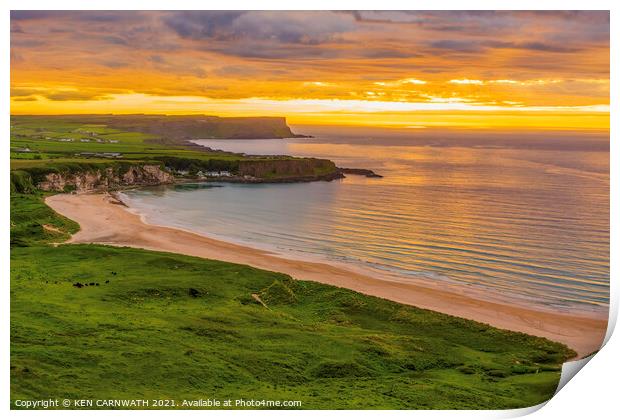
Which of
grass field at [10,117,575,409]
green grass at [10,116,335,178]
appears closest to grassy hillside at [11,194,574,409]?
grass field at [10,117,575,409]

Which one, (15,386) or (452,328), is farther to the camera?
(452,328)

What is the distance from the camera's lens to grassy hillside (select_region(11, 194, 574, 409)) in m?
16.6

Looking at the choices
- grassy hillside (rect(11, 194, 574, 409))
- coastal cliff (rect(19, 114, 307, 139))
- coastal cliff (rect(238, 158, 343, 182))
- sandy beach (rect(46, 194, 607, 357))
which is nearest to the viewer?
grassy hillside (rect(11, 194, 574, 409))

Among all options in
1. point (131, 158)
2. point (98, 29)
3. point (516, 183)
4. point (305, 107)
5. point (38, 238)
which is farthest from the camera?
point (131, 158)

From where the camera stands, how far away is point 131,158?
4997cm

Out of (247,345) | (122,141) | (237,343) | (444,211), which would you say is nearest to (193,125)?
(122,141)

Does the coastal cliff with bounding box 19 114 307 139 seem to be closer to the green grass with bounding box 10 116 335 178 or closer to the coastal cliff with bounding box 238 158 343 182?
the green grass with bounding box 10 116 335 178

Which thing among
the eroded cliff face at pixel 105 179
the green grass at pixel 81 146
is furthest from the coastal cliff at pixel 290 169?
the eroded cliff face at pixel 105 179

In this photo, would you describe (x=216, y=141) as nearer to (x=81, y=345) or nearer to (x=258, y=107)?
(x=258, y=107)

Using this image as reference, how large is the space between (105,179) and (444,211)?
24.7 m

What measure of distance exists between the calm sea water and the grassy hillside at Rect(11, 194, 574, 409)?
6.14 metres

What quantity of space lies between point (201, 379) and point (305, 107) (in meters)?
12.7

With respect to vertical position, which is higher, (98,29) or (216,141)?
(98,29)

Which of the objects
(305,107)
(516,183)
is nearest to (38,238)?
(305,107)
